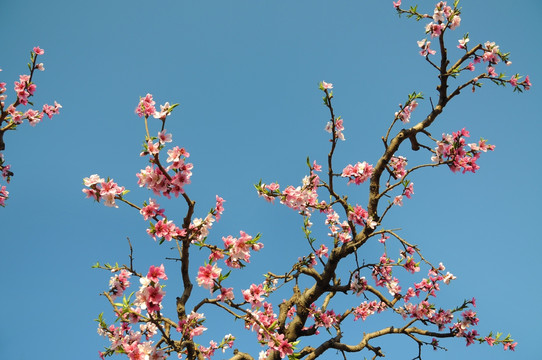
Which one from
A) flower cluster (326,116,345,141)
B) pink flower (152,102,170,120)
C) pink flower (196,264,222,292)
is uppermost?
flower cluster (326,116,345,141)

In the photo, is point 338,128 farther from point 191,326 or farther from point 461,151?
point 191,326

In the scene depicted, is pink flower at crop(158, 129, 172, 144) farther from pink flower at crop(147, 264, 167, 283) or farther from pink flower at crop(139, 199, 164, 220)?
pink flower at crop(147, 264, 167, 283)

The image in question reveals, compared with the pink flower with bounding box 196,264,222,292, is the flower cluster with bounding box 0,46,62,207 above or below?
above

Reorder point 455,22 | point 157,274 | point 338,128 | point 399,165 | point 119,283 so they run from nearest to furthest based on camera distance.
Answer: point 157,274 < point 119,283 < point 338,128 < point 455,22 < point 399,165

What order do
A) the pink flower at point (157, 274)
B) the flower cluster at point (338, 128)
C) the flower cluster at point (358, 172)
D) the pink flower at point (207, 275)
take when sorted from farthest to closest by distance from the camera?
the flower cluster at point (358, 172), the flower cluster at point (338, 128), the pink flower at point (207, 275), the pink flower at point (157, 274)

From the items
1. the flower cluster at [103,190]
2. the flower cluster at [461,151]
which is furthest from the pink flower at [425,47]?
the flower cluster at [103,190]

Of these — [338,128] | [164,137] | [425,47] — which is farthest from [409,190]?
[164,137]

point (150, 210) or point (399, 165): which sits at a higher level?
point (399, 165)

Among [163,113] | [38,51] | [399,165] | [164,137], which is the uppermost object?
[38,51]

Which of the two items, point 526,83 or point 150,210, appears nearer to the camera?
point 150,210

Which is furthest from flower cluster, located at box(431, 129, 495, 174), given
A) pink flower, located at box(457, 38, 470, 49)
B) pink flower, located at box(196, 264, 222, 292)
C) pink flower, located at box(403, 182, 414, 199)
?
pink flower, located at box(196, 264, 222, 292)

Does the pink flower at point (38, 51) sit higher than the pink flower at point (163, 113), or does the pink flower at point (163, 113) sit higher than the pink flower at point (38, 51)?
the pink flower at point (38, 51)

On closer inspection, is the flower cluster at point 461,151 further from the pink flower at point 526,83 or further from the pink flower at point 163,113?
the pink flower at point 163,113

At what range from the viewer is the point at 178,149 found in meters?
3.78
